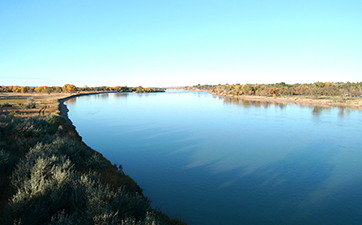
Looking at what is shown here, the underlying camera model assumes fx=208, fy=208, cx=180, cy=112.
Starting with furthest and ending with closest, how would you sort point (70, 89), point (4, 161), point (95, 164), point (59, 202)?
point (70, 89)
point (95, 164)
point (4, 161)
point (59, 202)

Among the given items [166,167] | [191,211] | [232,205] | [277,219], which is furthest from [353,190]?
[166,167]

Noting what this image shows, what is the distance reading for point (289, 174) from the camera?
12.0m

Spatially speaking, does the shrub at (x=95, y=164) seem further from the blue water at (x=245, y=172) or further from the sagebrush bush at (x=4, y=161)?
the sagebrush bush at (x=4, y=161)

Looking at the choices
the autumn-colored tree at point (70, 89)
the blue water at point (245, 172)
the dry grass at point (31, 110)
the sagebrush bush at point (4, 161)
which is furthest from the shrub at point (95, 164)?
the autumn-colored tree at point (70, 89)

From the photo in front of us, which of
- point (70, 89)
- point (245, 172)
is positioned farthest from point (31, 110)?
point (70, 89)

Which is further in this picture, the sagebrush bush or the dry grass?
the dry grass

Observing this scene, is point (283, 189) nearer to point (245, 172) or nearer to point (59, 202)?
point (245, 172)

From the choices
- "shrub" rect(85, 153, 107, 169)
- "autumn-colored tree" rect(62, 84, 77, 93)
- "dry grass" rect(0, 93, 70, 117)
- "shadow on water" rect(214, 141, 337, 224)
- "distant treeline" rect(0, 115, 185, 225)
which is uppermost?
"autumn-colored tree" rect(62, 84, 77, 93)

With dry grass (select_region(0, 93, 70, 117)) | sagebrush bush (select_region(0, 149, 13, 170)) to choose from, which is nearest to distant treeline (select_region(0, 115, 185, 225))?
sagebrush bush (select_region(0, 149, 13, 170))

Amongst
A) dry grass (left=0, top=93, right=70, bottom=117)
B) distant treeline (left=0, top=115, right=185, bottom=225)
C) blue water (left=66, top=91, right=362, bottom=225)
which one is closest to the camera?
distant treeline (left=0, top=115, right=185, bottom=225)

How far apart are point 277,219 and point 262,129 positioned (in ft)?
57.9

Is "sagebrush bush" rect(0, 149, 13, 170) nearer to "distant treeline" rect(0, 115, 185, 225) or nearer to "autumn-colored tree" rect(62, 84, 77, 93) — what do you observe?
"distant treeline" rect(0, 115, 185, 225)

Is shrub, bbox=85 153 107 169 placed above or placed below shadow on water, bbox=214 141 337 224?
above

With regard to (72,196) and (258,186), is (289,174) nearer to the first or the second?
(258,186)
